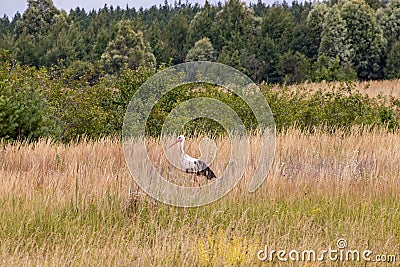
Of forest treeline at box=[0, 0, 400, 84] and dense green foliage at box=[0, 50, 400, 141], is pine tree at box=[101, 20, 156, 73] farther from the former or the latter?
Answer: dense green foliage at box=[0, 50, 400, 141]

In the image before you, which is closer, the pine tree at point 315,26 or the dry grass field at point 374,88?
the dry grass field at point 374,88

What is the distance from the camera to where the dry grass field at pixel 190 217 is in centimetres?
390

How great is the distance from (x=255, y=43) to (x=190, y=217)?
32.9 meters

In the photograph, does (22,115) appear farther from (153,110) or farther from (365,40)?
(365,40)

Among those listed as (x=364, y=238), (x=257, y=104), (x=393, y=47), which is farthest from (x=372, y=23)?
(x=364, y=238)

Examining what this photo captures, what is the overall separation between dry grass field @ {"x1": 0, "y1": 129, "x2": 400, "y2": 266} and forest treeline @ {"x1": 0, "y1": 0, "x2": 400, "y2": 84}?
22.4 m

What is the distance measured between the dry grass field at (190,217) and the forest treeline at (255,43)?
73.5 ft

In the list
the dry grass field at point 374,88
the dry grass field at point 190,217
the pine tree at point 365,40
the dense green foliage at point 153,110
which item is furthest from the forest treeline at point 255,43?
the dry grass field at point 190,217

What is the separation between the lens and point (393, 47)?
1241 inches

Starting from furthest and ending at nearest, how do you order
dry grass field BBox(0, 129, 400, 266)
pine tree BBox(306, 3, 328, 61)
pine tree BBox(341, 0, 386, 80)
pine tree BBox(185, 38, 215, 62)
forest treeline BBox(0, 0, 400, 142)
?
pine tree BBox(185, 38, 215, 62) → pine tree BBox(306, 3, 328, 61) → pine tree BBox(341, 0, 386, 80) → forest treeline BBox(0, 0, 400, 142) → dry grass field BBox(0, 129, 400, 266)

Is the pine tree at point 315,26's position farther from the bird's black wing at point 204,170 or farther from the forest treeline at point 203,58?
the bird's black wing at point 204,170

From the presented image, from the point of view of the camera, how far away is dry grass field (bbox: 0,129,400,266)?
3.90 meters

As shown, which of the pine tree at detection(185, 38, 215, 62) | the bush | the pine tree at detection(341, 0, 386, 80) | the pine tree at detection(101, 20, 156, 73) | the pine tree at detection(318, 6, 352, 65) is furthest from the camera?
the pine tree at detection(185, 38, 215, 62)

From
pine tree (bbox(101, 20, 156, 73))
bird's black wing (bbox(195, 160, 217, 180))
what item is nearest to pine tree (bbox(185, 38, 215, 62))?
pine tree (bbox(101, 20, 156, 73))
